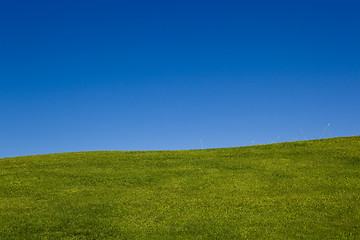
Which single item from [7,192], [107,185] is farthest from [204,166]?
[7,192]

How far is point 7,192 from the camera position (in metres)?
18.3

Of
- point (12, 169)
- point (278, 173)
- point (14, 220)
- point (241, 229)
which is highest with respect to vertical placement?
point (12, 169)

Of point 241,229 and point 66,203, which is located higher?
point 66,203

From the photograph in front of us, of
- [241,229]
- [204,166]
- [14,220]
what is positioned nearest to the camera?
[241,229]

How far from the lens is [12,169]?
2264 centimetres

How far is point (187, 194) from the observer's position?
676 inches

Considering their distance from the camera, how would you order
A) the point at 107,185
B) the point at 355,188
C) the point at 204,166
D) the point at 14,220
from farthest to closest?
the point at 204,166, the point at 107,185, the point at 355,188, the point at 14,220

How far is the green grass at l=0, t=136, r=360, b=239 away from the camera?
13.5m

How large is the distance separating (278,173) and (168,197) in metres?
6.81

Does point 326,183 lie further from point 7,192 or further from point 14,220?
point 7,192

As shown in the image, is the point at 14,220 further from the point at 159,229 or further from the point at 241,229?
the point at 241,229

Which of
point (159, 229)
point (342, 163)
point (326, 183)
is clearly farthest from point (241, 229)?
point (342, 163)

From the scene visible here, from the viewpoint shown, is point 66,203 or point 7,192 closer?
point 66,203

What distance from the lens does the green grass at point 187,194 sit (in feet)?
44.2
